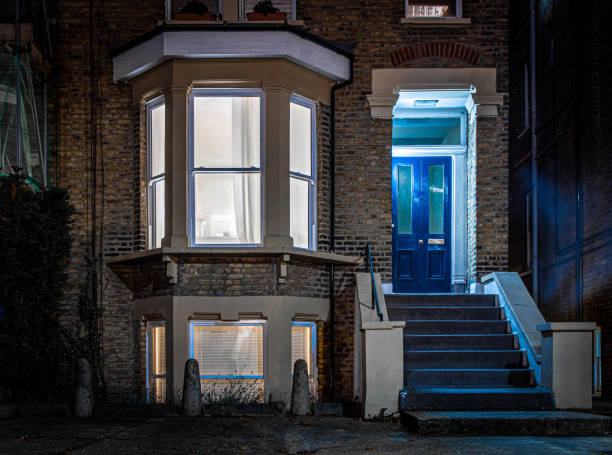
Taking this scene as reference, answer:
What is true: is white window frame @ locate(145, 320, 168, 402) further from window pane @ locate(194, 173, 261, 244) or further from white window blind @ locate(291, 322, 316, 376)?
white window blind @ locate(291, 322, 316, 376)

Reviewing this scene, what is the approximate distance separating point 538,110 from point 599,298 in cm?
525

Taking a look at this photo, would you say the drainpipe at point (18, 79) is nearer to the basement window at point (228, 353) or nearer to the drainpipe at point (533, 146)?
the basement window at point (228, 353)

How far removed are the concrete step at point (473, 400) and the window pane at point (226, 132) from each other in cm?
402

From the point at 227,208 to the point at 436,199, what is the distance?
13.3 ft

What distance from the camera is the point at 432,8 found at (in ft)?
37.4

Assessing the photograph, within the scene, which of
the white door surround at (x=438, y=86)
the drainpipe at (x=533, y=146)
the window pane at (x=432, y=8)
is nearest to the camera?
the white door surround at (x=438, y=86)

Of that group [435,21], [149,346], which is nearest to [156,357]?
[149,346]

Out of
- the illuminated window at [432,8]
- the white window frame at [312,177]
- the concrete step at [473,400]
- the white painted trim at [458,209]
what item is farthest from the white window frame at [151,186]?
the white painted trim at [458,209]

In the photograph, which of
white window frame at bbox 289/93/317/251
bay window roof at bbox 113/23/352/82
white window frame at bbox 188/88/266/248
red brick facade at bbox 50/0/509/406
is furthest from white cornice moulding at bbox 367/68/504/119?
white window frame at bbox 188/88/266/248

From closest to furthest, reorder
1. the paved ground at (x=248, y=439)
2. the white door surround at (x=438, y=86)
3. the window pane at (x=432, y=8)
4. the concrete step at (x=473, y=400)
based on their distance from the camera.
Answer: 1. the paved ground at (x=248, y=439)
2. the concrete step at (x=473, y=400)
3. the white door surround at (x=438, y=86)
4. the window pane at (x=432, y=8)

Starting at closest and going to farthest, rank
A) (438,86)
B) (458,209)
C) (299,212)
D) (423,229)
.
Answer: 1. (299,212)
2. (438,86)
3. (458,209)
4. (423,229)

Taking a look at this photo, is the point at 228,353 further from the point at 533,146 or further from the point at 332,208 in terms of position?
the point at 533,146

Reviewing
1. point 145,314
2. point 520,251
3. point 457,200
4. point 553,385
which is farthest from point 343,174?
point 520,251

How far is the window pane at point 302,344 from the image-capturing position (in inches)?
411
